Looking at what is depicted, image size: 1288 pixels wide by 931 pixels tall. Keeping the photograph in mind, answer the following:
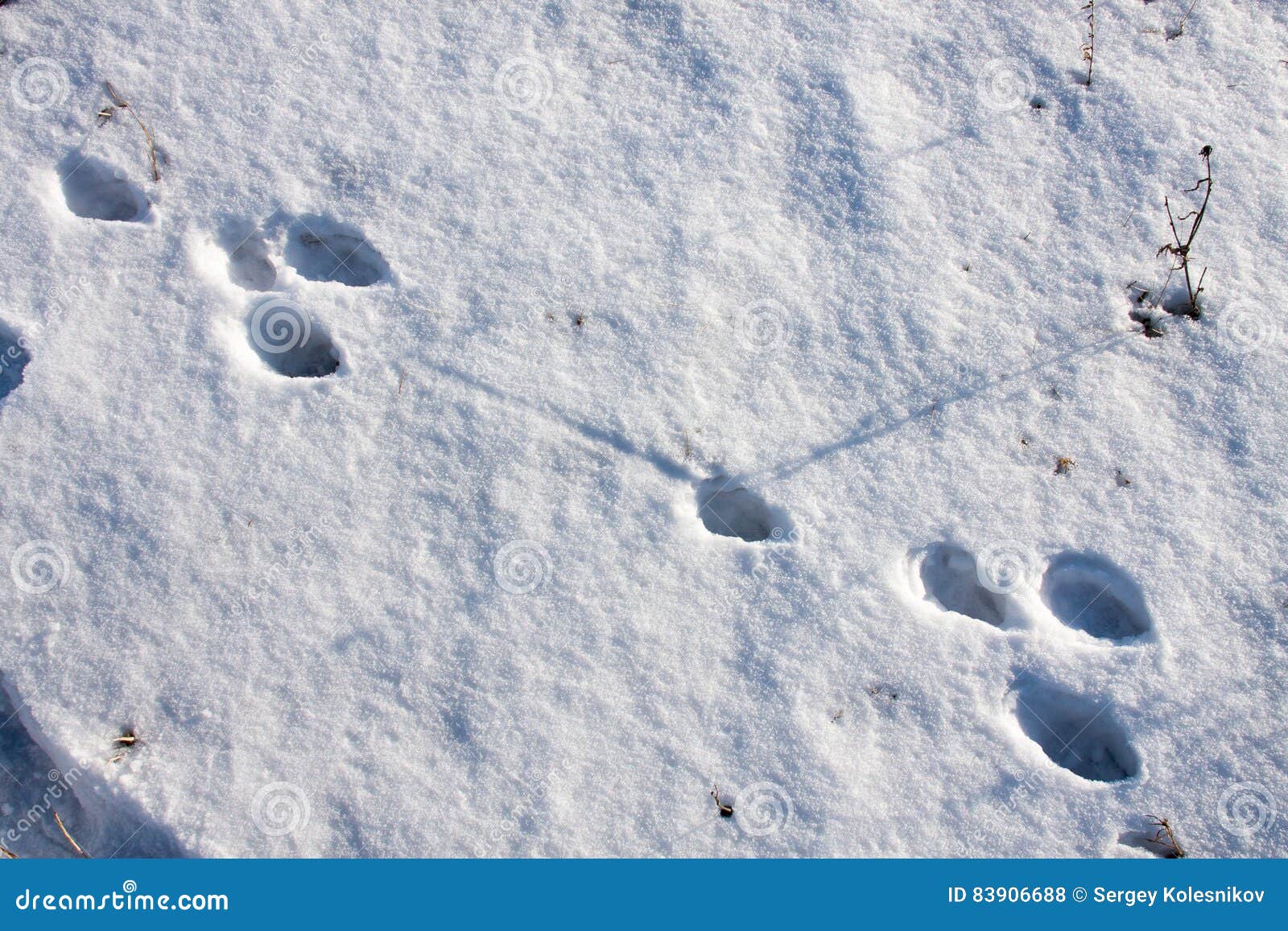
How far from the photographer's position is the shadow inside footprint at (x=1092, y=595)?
9.31 feet

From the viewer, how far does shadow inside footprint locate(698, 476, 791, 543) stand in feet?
9.58

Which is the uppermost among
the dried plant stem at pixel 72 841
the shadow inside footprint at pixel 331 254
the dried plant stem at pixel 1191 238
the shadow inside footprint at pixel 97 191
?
the dried plant stem at pixel 1191 238

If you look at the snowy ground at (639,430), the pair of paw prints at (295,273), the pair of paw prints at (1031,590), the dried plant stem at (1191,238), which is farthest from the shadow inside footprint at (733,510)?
the dried plant stem at (1191,238)

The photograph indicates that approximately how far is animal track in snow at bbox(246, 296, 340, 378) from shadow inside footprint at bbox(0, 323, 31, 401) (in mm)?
769

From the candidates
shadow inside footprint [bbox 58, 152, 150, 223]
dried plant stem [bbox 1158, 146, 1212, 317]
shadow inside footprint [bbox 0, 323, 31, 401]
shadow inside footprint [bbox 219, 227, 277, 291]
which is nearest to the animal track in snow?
shadow inside footprint [bbox 219, 227, 277, 291]

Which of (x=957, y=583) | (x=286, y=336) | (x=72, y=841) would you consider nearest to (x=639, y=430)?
(x=957, y=583)

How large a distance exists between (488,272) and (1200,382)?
251 centimetres

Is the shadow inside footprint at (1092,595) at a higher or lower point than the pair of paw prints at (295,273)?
higher

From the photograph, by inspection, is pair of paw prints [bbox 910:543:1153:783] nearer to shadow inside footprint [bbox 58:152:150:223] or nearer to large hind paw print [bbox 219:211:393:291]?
large hind paw print [bbox 219:211:393:291]

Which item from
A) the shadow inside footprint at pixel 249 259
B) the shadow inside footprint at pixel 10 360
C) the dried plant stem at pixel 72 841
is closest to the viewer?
the dried plant stem at pixel 72 841

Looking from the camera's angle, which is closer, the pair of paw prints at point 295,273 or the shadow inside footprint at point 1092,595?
the shadow inside footprint at point 1092,595

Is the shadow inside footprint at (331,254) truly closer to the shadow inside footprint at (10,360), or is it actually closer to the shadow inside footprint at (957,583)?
the shadow inside footprint at (10,360)

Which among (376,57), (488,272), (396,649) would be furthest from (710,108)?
(396,649)

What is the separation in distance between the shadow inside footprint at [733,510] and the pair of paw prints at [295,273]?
136 centimetres
